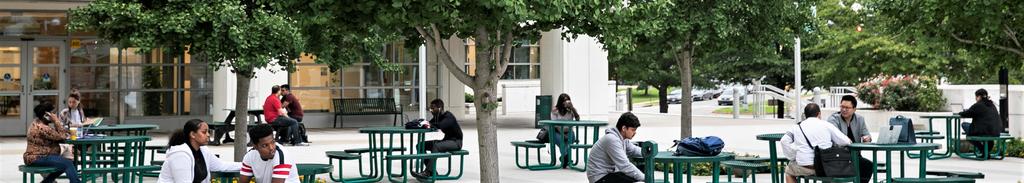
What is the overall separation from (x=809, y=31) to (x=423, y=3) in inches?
379

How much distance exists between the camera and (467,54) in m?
42.3

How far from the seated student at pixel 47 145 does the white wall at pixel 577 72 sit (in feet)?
62.6

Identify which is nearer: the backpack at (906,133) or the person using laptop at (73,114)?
the backpack at (906,133)

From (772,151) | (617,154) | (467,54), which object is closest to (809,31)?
(772,151)

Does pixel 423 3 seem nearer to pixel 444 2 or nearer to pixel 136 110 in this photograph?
pixel 444 2

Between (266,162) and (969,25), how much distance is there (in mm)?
8440

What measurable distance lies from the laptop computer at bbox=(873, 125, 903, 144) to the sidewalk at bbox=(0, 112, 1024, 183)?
3089 millimetres

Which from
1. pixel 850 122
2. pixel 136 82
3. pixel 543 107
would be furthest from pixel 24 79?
pixel 850 122

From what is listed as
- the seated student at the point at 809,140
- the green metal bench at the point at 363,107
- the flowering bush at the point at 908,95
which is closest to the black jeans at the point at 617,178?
the seated student at the point at 809,140

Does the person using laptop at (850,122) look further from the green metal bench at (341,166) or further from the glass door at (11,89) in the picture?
the glass door at (11,89)

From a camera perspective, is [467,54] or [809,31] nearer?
[809,31]

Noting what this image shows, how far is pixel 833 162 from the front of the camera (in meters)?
12.2

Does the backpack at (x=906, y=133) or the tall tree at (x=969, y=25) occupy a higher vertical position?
the tall tree at (x=969, y=25)

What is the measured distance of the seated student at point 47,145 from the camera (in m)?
13.3
